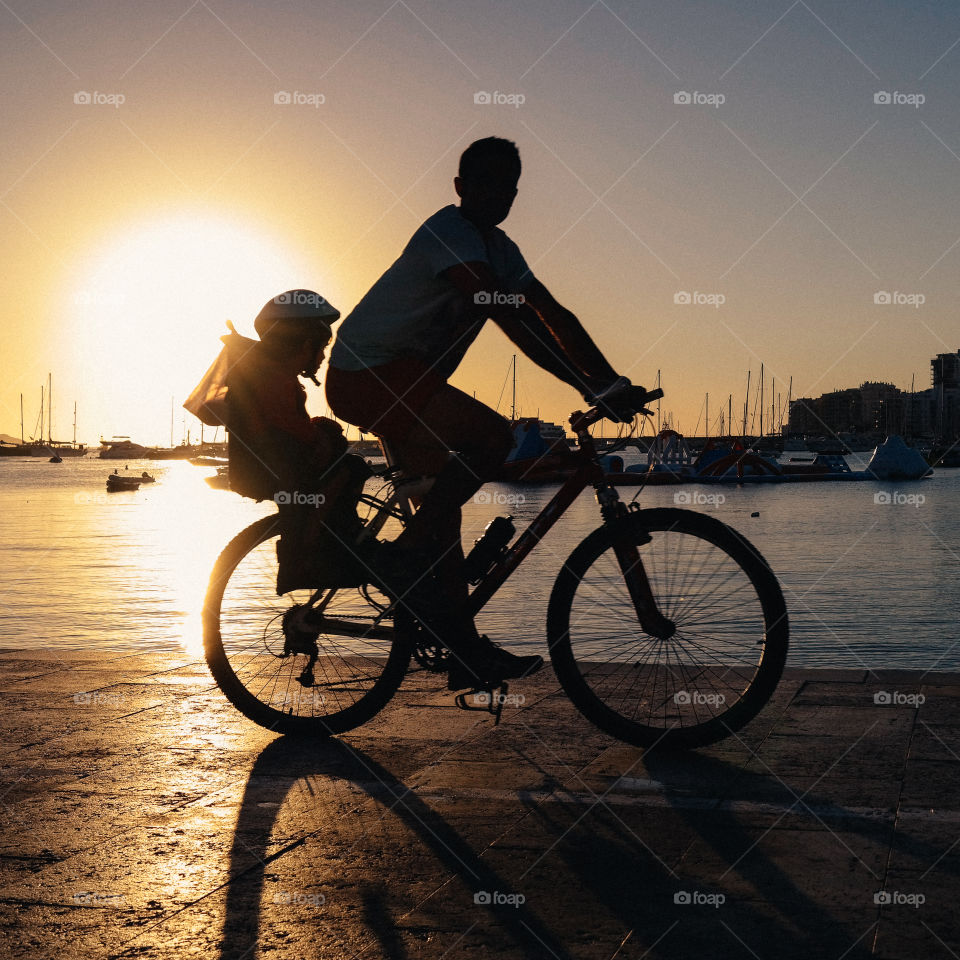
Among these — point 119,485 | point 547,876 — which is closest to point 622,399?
point 547,876

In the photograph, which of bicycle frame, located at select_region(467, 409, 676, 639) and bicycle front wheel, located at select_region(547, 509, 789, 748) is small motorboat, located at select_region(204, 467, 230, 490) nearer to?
bicycle frame, located at select_region(467, 409, 676, 639)

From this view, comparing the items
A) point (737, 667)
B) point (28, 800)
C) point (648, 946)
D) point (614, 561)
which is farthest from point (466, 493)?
point (648, 946)

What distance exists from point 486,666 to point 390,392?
97 centimetres

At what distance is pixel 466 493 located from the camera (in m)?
4.19

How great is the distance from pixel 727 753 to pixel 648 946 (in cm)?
163

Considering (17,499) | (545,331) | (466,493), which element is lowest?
(17,499)

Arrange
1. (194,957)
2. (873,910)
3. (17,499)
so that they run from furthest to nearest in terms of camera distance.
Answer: (17,499) → (873,910) → (194,957)

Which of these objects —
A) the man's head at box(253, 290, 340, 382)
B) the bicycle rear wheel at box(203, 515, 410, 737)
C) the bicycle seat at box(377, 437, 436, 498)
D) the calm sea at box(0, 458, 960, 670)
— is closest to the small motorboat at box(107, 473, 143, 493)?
the calm sea at box(0, 458, 960, 670)

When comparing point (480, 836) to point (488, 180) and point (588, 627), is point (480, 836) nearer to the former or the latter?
point (588, 627)

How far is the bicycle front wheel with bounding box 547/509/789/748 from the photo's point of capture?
13.3 feet

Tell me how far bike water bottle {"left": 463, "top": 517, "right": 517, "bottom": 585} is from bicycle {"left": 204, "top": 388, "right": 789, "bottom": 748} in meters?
0.02

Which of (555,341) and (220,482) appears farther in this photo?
(220,482)

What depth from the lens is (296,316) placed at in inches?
175

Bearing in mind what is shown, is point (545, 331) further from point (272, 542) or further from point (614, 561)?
point (272, 542)
